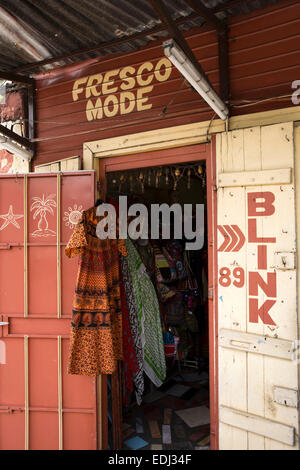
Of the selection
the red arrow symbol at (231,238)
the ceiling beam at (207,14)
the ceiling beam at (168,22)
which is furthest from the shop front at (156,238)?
the ceiling beam at (168,22)

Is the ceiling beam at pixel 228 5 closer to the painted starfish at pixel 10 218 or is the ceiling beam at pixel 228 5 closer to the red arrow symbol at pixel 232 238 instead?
the red arrow symbol at pixel 232 238

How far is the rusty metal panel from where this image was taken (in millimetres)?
3160

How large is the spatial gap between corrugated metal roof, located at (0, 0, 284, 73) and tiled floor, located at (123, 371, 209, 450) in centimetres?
389

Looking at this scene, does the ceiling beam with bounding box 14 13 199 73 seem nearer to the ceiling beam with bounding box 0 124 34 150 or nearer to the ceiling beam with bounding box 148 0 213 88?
the ceiling beam with bounding box 0 124 34 150

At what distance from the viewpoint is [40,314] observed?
3219mm

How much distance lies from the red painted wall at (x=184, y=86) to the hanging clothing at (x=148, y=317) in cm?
134

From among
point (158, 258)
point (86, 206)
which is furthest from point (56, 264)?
point (158, 258)

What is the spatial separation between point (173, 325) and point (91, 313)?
2030 mm

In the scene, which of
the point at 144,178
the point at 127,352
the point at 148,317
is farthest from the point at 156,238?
the point at 127,352

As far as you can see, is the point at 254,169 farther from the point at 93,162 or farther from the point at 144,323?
the point at 144,323

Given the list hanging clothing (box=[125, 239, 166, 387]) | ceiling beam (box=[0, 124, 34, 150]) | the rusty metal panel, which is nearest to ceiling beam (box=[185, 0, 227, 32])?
the rusty metal panel

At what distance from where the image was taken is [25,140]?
3.75 metres

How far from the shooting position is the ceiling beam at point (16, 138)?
11.3 ft

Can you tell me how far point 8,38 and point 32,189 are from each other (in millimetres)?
1392
